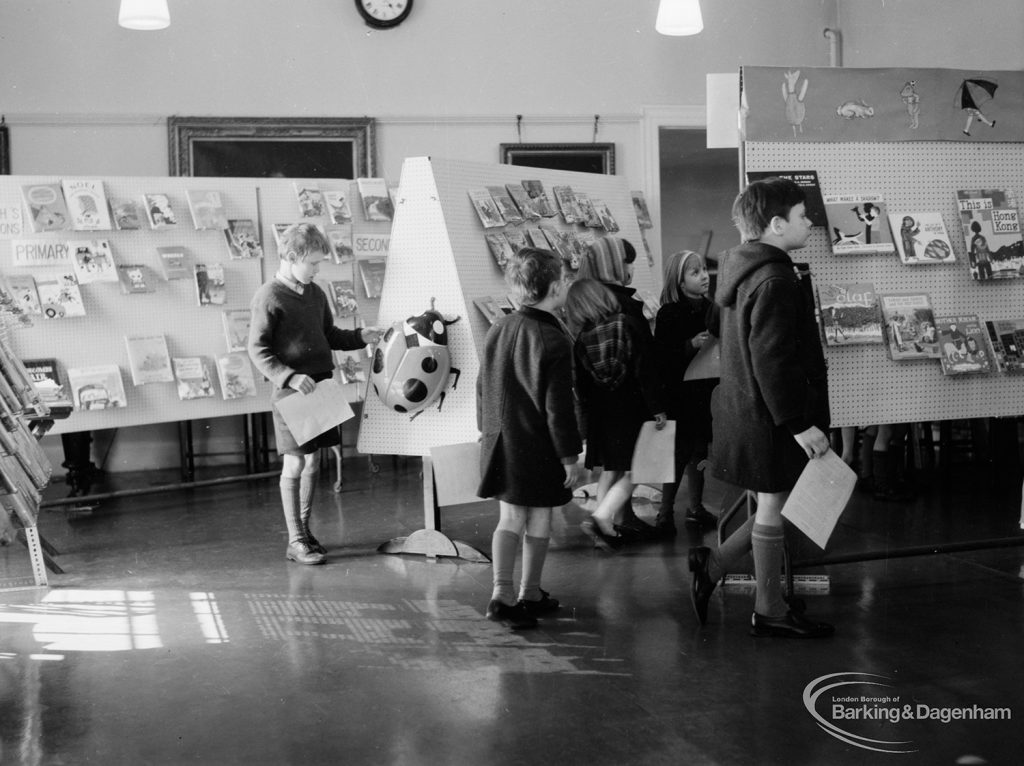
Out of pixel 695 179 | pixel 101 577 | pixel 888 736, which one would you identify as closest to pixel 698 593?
pixel 888 736

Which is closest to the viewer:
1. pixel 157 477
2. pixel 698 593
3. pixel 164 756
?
pixel 164 756

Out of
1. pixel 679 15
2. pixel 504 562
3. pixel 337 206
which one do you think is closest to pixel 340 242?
pixel 337 206

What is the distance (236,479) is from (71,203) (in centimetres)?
190

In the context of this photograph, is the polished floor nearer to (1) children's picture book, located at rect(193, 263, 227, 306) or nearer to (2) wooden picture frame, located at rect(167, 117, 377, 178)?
(1) children's picture book, located at rect(193, 263, 227, 306)

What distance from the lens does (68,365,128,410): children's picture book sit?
5.71 meters

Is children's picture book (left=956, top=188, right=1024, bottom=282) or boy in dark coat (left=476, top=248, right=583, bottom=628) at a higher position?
children's picture book (left=956, top=188, right=1024, bottom=282)

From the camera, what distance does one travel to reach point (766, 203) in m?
3.34

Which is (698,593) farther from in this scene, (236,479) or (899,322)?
(236,479)

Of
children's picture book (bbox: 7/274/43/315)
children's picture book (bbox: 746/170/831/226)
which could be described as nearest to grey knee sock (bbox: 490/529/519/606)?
children's picture book (bbox: 746/170/831/226)

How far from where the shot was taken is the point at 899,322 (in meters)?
3.85

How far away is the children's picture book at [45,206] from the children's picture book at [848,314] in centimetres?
396

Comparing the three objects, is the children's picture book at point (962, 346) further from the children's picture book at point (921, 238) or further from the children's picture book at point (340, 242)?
the children's picture book at point (340, 242)

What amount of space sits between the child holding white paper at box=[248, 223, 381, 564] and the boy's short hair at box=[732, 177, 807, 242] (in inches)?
74.3

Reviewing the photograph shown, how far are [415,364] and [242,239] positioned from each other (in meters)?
2.23
